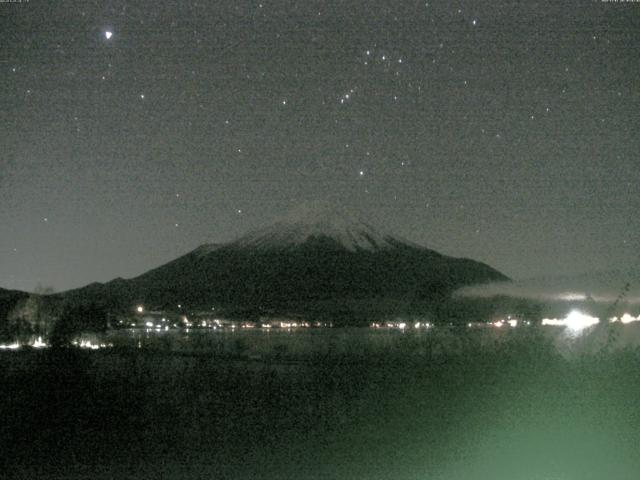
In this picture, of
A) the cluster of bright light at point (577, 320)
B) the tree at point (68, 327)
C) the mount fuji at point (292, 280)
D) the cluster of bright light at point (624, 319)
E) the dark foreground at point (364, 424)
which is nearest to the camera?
the dark foreground at point (364, 424)

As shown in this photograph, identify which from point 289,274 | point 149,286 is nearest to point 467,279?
point 289,274

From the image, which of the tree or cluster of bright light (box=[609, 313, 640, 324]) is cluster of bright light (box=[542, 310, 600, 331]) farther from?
the tree

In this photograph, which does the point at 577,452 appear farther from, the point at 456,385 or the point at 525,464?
the point at 456,385

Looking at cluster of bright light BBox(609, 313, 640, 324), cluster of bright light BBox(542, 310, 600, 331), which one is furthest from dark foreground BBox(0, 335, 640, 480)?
cluster of bright light BBox(542, 310, 600, 331)

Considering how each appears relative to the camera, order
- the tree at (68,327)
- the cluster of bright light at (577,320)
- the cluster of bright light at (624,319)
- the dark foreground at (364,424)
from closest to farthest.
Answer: the dark foreground at (364,424) < the cluster of bright light at (624,319) < the cluster of bright light at (577,320) < the tree at (68,327)

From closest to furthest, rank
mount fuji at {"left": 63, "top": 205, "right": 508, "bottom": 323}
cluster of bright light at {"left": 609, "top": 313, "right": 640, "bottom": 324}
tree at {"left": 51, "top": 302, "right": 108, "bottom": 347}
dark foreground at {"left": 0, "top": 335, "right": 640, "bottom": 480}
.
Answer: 1. dark foreground at {"left": 0, "top": 335, "right": 640, "bottom": 480}
2. cluster of bright light at {"left": 609, "top": 313, "right": 640, "bottom": 324}
3. tree at {"left": 51, "top": 302, "right": 108, "bottom": 347}
4. mount fuji at {"left": 63, "top": 205, "right": 508, "bottom": 323}

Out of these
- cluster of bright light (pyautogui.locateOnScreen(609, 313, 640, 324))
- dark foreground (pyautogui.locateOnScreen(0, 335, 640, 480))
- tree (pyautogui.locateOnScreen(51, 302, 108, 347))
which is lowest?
dark foreground (pyautogui.locateOnScreen(0, 335, 640, 480))

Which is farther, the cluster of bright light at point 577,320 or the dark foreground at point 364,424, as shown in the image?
the cluster of bright light at point 577,320

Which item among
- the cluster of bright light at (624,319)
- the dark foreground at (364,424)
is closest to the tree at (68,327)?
the dark foreground at (364,424)

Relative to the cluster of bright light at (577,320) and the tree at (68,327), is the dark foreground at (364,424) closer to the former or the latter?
the cluster of bright light at (577,320)
